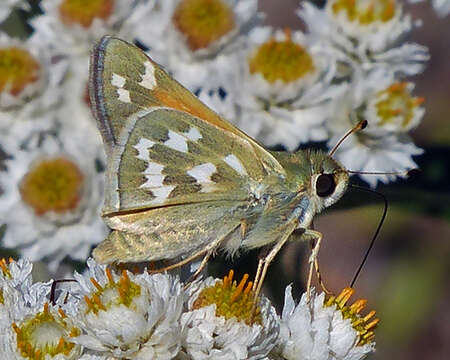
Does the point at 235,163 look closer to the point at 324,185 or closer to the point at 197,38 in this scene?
the point at 324,185

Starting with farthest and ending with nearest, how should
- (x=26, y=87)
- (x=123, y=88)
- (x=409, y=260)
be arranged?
(x=409, y=260), (x=26, y=87), (x=123, y=88)

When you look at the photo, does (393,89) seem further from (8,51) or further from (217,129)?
(8,51)

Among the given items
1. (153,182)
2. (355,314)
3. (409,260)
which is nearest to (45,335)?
(153,182)

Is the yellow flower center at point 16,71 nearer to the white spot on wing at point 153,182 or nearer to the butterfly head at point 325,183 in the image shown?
the white spot on wing at point 153,182


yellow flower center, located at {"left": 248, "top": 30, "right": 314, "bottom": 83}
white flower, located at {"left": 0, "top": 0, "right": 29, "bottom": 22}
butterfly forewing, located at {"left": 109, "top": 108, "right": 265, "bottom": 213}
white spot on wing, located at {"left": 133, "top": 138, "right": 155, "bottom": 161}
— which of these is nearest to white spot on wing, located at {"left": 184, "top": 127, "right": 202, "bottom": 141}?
butterfly forewing, located at {"left": 109, "top": 108, "right": 265, "bottom": 213}

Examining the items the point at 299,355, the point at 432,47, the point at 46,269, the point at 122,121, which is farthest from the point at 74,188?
the point at 432,47

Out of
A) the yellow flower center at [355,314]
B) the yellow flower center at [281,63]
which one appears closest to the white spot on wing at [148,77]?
the yellow flower center at [355,314]
